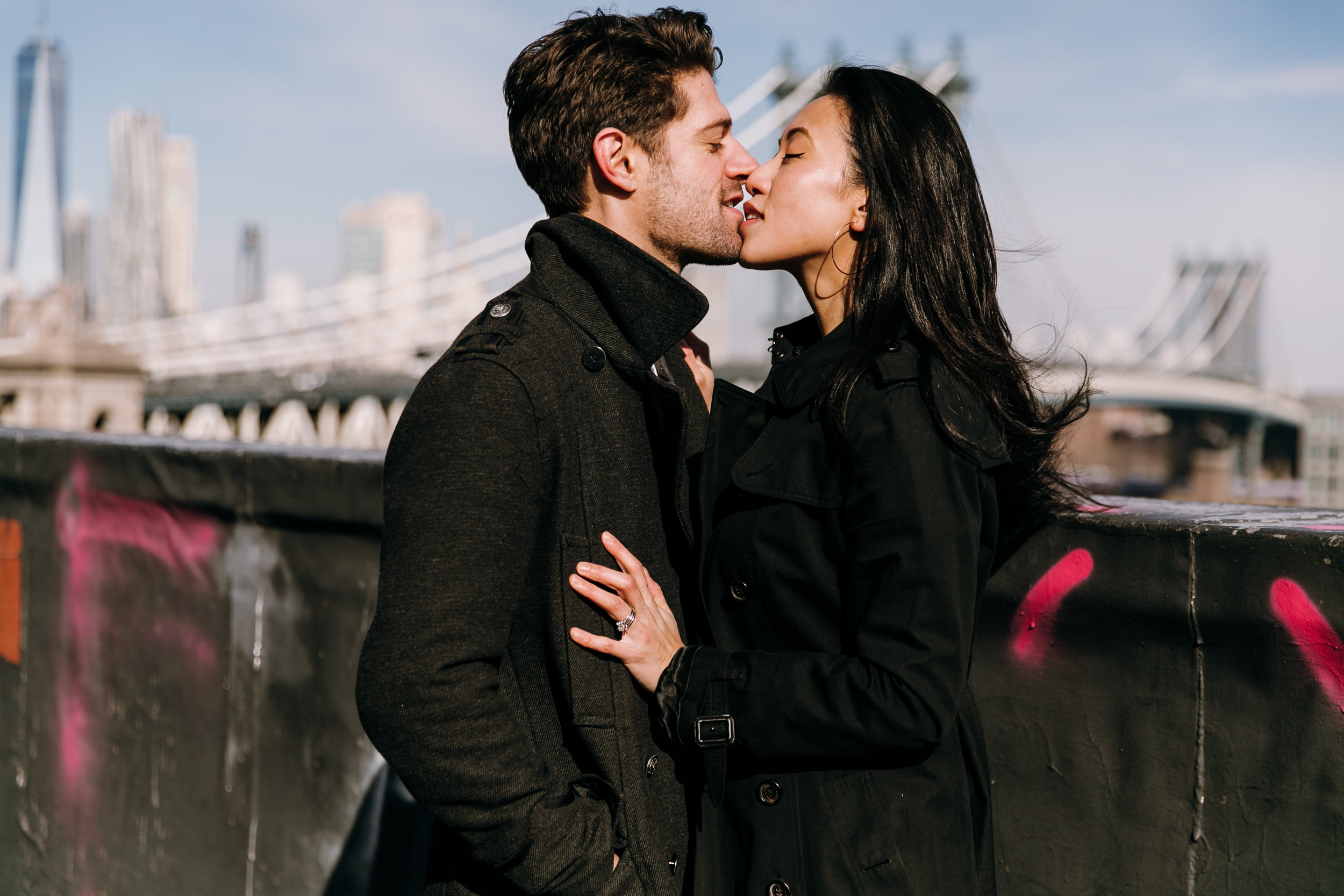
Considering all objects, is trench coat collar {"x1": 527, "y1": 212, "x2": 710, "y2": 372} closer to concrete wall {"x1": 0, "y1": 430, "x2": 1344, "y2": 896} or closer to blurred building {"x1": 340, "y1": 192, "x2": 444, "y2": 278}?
concrete wall {"x1": 0, "y1": 430, "x2": 1344, "y2": 896}

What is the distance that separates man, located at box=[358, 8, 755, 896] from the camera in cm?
142

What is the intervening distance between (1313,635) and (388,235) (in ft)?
551

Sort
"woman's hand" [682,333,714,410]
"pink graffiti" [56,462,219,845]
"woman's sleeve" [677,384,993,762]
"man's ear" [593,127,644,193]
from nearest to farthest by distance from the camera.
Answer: "woman's sleeve" [677,384,993,762] < "man's ear" [593,127,644,193] < "woman's hand" [682,333,714,410] < "pink graffiti" [56,462,219,845]

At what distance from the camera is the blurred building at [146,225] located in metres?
167

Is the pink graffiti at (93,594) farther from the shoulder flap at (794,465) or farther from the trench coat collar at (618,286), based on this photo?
the shoulder flap at (794,465)

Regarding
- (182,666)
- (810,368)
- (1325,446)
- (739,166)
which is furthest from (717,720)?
(1325,446)

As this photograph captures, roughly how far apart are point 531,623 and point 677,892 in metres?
0.40

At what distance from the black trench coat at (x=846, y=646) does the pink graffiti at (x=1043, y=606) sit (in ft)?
0.60

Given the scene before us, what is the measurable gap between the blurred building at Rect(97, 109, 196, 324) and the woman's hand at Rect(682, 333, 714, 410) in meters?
164

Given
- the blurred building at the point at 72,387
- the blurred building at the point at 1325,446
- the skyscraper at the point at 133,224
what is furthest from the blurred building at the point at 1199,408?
the skyscraper at the point at 133,224

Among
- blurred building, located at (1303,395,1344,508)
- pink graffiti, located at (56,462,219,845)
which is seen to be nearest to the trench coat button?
pink graffiti, located at (56,462,219,845)

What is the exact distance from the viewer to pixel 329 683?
248 cm

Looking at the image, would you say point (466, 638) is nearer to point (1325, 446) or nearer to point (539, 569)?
point (539, 569)

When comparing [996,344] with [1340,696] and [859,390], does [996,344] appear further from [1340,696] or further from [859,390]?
[1340,696]
